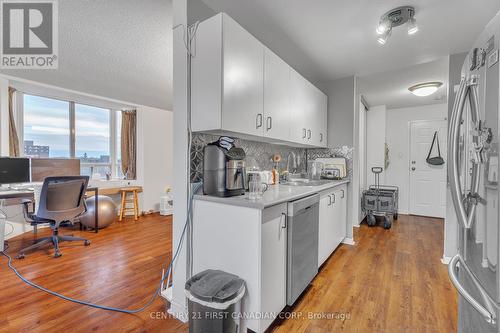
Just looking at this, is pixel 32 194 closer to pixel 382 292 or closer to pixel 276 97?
pixel 276 97

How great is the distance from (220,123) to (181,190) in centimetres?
58

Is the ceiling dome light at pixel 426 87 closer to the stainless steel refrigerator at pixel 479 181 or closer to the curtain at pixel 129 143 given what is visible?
the stainless steel refrigerator at pixel 479 181

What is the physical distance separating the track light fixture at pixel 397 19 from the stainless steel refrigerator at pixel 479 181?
3.88 ft

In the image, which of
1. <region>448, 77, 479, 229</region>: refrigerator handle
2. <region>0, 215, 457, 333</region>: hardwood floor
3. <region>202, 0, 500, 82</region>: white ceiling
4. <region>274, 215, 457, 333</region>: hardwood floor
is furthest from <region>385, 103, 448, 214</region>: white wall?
<region>448, 77, 479, 229</region>: refrigerator handle

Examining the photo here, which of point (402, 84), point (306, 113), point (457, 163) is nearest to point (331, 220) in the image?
point (306, 113)

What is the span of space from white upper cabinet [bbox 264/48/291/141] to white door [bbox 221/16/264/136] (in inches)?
3.3

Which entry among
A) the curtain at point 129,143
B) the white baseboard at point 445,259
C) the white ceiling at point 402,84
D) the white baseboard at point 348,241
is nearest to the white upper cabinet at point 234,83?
the white baseboard at point 348,241

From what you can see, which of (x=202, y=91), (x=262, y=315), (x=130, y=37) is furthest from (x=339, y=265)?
(x=130, y=37)

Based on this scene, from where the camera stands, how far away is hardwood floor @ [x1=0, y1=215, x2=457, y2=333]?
63.9 inches

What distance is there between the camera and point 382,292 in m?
2.03

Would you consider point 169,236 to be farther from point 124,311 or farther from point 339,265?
point 339,265

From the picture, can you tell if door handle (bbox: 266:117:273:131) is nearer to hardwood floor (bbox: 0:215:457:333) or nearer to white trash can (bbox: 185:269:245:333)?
white trash can (bbox: 185:269:245:333)

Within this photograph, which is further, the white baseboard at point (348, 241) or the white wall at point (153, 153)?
the white wall at point (153, 153)

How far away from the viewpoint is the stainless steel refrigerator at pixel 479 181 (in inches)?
30.8
